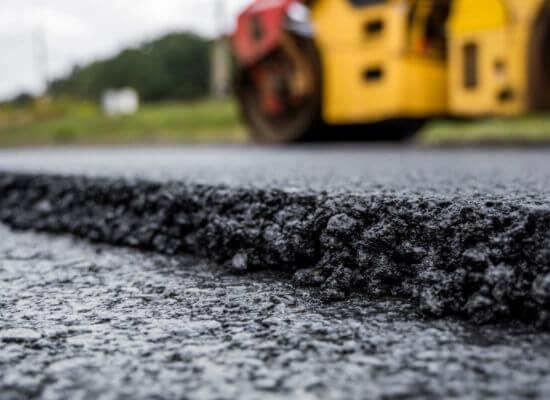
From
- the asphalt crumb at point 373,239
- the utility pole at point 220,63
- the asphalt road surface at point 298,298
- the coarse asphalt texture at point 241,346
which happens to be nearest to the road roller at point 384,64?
the asphalt road surface at point 298,298

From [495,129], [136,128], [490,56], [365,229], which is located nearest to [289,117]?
[490,56]

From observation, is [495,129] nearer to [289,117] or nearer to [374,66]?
[289,117]

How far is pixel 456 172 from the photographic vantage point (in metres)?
1.98

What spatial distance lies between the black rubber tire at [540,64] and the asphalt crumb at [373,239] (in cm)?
278

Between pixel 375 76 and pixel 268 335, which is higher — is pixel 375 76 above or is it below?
above

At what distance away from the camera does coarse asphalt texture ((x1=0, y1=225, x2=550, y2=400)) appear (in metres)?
0.72

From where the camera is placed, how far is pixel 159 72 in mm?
37062

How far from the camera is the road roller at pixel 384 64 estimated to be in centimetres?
379

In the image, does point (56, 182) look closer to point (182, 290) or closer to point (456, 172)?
point (182, 290)

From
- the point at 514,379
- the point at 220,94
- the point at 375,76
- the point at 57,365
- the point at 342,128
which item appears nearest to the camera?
the point at 514,379

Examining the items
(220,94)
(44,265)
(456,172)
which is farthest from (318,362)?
(220,94)

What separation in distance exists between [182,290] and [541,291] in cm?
63

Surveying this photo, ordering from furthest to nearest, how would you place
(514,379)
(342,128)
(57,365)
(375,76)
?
(342,128), (375,76), (57,365), (514,379)

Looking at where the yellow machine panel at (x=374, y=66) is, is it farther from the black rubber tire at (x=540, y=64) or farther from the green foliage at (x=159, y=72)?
the green foliage at (x=159, y=72)
